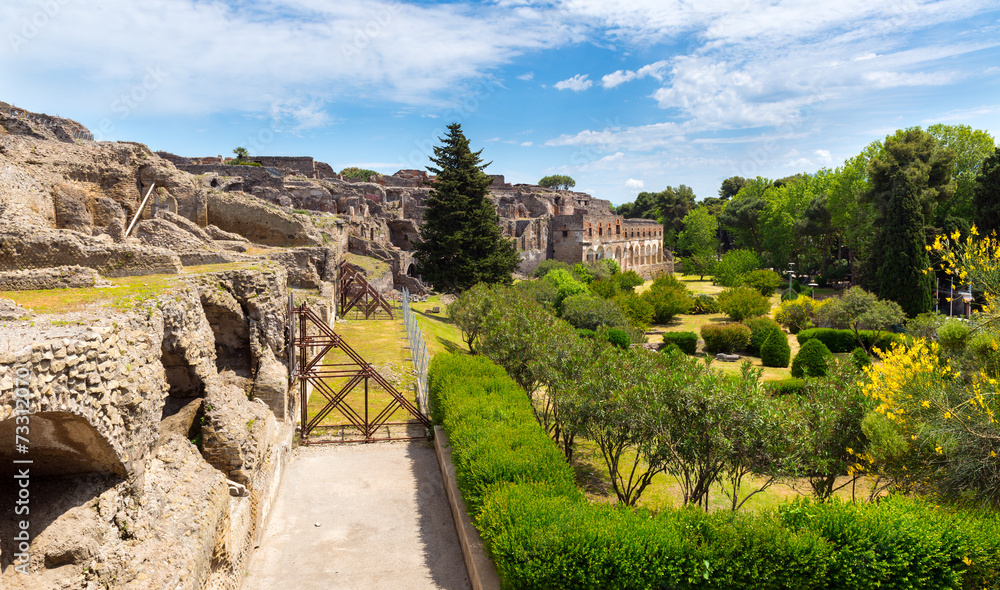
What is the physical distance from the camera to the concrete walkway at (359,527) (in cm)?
827

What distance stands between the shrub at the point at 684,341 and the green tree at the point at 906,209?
13.6m

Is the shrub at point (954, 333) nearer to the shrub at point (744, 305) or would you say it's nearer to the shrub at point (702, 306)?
the shrub at point (744, 305)

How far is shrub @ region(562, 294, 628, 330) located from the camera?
29.3 meters

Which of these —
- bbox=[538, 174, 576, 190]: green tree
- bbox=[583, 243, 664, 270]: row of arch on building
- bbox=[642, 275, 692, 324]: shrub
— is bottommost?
bbox=[642, 275, 692, 324]: shrub

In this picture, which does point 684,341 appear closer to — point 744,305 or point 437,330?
point 744,305

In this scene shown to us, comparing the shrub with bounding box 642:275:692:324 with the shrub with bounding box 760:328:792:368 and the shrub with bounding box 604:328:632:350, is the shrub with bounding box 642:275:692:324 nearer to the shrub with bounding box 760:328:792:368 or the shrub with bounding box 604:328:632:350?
the shrub with bounding box 760:328:792:368

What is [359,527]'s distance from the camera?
31.6 feet

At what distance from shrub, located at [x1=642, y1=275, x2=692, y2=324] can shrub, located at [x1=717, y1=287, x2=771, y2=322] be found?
268cm

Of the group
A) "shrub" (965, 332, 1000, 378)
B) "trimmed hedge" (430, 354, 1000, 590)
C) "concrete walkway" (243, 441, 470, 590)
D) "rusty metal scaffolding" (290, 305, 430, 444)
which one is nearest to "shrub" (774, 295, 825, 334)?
"shrub" (965, 332, 1000, 378)

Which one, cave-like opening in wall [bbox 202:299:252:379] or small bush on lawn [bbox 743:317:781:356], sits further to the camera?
small bush on lawn [bbox 743:317:781:356]

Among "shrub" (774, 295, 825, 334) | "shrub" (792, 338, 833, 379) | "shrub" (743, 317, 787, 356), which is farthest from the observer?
"shrub" (774, 295, 825, 334)

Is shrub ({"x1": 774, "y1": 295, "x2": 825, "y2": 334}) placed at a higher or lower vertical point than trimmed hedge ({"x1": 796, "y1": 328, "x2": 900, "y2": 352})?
higher

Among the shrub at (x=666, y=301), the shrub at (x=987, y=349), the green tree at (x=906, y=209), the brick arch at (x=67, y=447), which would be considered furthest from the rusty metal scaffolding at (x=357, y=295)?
the green tree at (x=906, y=209)

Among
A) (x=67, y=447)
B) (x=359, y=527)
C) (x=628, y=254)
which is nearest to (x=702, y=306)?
(x=628, y=254)
